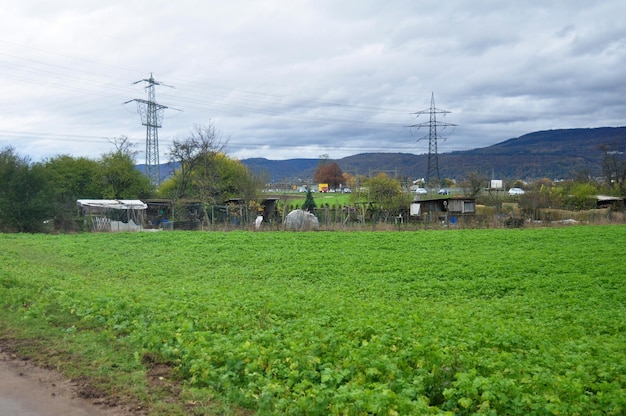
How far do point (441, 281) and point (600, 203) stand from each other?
5436 centimetres

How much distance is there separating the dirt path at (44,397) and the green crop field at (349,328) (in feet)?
1.51

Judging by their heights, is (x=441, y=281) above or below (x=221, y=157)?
below

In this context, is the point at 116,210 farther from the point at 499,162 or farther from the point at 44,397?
the point at 499,162

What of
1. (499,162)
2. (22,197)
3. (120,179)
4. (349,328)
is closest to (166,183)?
(120,179)

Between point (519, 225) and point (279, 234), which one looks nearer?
point (279, 234)

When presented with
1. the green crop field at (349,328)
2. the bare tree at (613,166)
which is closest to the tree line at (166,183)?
the green crop field at (349,328)

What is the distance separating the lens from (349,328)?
930 centimetres

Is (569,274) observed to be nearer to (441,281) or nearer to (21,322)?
(441,281)

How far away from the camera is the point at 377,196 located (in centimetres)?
5806

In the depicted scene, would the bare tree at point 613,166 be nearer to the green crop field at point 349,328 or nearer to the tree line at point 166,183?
the tree line at point 166,183

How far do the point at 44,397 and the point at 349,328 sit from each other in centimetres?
461

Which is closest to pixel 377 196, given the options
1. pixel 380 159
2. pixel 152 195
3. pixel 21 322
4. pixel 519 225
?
pixel 519 225

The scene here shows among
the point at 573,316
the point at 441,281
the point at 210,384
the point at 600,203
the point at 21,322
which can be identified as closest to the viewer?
the point at 210,384

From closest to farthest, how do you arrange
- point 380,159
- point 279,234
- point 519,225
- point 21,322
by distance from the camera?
point 21,322 → point 279,234 → point 519,225 → point 380,159
